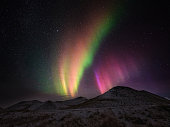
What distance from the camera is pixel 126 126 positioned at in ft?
70.0

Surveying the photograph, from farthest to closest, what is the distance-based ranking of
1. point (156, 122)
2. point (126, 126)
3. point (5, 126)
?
Result: point (5, 126), point (156, 122), point (126, 126)

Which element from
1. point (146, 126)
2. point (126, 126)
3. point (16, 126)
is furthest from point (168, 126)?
point (16, 126)

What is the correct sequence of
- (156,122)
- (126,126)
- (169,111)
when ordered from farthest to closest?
(169,111)
(156,122)
(126,126)

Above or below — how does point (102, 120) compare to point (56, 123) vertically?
below

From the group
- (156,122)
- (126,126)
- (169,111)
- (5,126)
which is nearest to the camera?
(126,126)

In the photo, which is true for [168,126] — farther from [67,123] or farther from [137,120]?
[67,123]

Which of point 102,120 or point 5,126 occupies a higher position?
point 5,126

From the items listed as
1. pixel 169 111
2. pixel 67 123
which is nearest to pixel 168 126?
pixel 169 111

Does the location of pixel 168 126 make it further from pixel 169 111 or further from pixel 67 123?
pixel 67 123

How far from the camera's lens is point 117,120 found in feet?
80.1

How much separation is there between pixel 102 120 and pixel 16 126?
21.5m

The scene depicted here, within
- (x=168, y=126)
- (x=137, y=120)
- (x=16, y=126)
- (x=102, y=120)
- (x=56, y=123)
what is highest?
(x=16, y=126)

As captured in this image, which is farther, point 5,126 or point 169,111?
point 169,111

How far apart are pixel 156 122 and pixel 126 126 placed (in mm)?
8081
